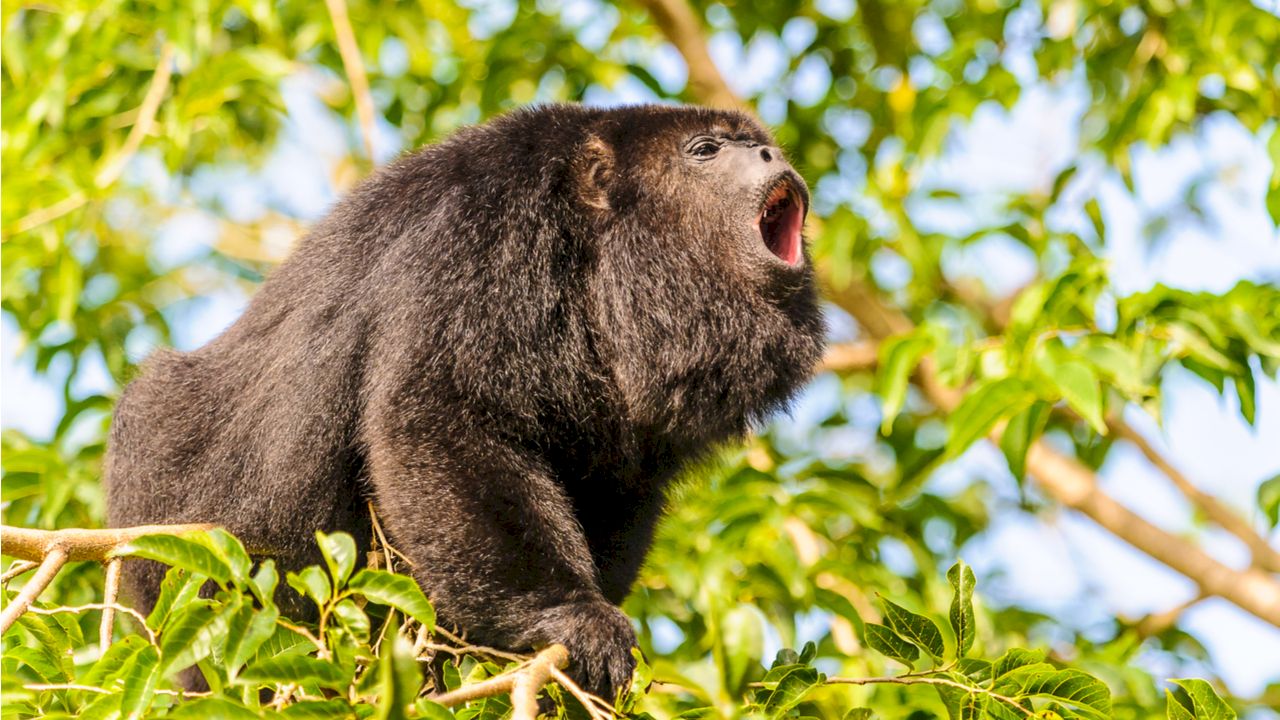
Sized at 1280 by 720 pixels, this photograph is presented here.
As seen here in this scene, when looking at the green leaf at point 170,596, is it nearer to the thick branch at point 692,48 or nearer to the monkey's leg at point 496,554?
the monkey's leg at point 496,554

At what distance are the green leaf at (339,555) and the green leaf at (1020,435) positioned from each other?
1.74 metres

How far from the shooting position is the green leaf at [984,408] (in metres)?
2.83

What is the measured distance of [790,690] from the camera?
181 cm

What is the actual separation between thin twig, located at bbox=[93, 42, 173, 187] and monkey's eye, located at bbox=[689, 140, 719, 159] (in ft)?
5.89

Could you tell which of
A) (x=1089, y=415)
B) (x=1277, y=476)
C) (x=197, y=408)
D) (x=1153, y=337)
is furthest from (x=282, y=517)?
(x=1277, y=476)

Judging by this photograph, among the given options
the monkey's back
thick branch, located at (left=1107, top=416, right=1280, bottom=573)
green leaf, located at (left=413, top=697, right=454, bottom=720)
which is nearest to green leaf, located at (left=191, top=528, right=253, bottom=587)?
green leaf, located at (left=413, top=697, right=454, bottom=720)

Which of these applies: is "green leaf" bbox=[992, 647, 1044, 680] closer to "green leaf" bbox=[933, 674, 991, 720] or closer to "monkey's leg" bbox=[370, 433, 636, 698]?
"green leaf" bbox=[933, 674, 991, 720]

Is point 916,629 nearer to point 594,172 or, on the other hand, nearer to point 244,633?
point 244,633

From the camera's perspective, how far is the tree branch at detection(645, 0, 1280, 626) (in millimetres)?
4129

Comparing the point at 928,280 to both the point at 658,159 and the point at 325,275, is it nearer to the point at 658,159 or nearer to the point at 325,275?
the point at 658,159

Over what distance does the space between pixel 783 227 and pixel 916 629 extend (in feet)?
4.68

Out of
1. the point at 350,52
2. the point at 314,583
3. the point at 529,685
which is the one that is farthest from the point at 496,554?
the point at 350,52

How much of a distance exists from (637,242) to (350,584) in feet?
4.72

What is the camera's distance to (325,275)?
2.74m
